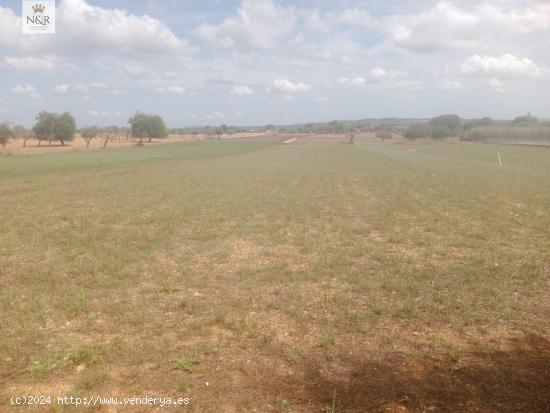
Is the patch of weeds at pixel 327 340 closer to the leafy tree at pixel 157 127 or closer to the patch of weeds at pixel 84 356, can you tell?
the patch of weeds at pixel 84 356

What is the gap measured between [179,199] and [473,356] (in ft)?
56.0

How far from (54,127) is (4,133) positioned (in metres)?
15.8

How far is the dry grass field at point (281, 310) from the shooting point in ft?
16.7

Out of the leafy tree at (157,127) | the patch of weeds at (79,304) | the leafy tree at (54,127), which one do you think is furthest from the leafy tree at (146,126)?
the patch of weeds at (79,304)

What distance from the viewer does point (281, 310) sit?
24.4 ft

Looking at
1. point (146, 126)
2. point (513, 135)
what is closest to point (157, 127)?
point (146, 126)

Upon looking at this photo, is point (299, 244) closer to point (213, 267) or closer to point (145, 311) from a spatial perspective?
point (213, 267)

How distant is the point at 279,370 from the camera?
18.1 feet

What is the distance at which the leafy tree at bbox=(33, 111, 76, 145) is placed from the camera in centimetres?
9494

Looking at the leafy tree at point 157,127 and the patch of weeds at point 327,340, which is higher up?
the leafy tree at point 157,127

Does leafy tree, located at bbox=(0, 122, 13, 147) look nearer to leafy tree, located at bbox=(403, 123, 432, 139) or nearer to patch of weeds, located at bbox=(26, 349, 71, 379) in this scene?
patch of weeds, located at bbox=(26, 349, 71, 379)

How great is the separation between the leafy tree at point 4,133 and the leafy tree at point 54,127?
12837mm

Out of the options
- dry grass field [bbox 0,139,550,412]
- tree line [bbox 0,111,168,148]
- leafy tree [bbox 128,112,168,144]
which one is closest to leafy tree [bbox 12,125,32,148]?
tree line [bbox 0,111,168,148]

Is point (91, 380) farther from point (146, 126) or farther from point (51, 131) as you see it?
point (146, 126)
